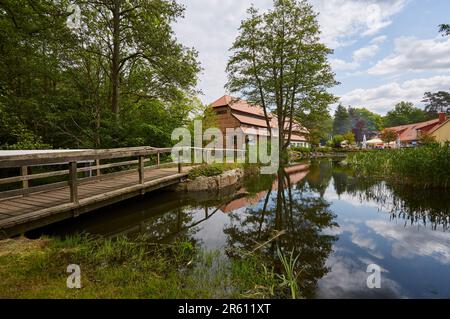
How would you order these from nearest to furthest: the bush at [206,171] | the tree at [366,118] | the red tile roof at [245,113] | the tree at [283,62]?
the bush at [206,171], the tree at [283,62], the red tile roof at [245,113], the tree at [366,118]

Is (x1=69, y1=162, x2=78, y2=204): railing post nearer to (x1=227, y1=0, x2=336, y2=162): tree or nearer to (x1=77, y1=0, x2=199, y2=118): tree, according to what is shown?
(x1=77, y1=0, x2=199, y2=118): tree

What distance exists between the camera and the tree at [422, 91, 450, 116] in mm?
55000

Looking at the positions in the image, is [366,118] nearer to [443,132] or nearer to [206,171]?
[443,132]

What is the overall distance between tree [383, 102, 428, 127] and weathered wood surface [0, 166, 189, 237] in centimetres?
7717

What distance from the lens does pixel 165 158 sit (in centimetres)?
1338

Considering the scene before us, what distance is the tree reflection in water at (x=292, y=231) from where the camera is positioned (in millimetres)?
3537

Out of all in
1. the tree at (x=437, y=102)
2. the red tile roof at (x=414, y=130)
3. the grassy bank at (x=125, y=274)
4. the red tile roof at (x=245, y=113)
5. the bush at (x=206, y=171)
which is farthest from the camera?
the tree at (x=437, y=102)

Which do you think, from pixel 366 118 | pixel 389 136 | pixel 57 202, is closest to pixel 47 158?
pixel 57 202

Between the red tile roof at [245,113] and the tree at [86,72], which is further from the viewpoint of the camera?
the red tile roof at [245,113]

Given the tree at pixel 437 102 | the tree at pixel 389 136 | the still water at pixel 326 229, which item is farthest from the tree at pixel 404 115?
the still water at pixel 326 229

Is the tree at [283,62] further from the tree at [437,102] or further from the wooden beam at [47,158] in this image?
the tree at [437,102]

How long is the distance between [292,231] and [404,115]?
78.5 meters

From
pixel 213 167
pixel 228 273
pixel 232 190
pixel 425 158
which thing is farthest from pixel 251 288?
pixel 425 158

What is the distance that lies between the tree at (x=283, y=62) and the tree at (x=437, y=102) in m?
57.7
